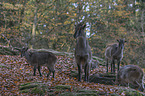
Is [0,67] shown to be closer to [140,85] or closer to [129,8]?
[140,85]

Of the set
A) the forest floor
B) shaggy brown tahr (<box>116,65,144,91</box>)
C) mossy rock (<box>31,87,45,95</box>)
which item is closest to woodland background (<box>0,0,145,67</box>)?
the forest floor

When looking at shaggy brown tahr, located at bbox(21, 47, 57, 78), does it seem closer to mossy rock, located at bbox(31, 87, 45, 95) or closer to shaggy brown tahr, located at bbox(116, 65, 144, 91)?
mossy rock, located at bbox(31, 87, 45, 95)

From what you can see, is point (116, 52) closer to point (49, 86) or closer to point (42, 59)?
point (42, 59)

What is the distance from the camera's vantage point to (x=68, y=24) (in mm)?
25266

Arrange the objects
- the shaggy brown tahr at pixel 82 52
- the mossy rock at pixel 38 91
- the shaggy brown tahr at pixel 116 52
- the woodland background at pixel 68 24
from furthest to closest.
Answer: the woodland background at pixel 68 24, the shaggy brown tahr at pixel 116 52, the shaggy brown tahr at pixel 82 52, the mossy rock at pixel 38 91

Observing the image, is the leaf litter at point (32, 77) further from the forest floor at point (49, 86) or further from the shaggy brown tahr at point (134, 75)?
the shaggy brown tahr at point (134, 75)

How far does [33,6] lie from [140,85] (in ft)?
60.6

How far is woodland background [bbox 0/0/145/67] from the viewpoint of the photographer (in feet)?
77.7

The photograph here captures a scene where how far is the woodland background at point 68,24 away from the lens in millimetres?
23688

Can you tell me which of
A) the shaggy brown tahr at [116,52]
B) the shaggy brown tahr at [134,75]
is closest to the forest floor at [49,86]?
the shaggy brown tahr at [134,75]

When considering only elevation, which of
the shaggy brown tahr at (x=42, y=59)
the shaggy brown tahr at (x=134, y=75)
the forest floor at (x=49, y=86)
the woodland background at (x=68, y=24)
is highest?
the woodland background at (x=68, y=24)

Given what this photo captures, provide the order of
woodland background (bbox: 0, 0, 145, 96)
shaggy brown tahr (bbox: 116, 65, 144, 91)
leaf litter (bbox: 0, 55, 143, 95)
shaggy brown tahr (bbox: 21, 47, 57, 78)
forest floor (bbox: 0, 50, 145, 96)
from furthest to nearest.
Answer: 1. woodland background (bbox: 0, 0, 145, 96)
2. shaggy brown tahr (bbox: 21, 47, 57, 78)
3. shaggy brown tahr (bbox: 116, 65, 144, 91)
4. leaf litter (bbox: 0, 55, 143, 95)
5. forest floor (bbox: 0, 50, 145, 96)

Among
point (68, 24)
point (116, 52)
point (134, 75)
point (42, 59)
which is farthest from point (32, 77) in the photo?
point (68, 24)

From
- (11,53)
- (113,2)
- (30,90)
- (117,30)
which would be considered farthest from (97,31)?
(30,90)
